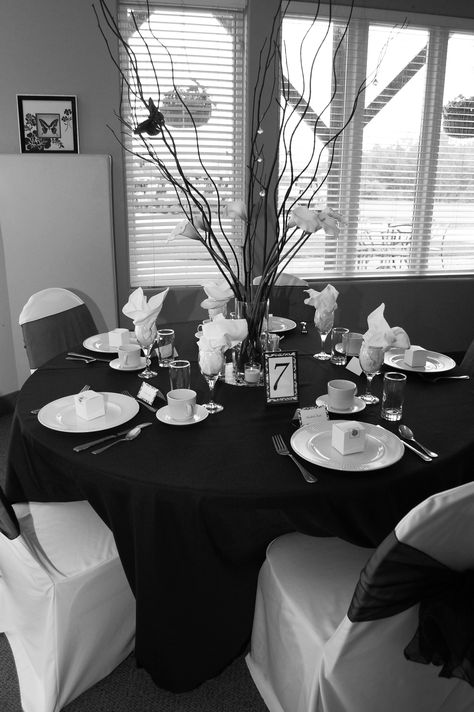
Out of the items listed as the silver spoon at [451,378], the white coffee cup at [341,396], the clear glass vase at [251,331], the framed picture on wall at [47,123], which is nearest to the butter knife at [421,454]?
the white coffee cup at [341,396]

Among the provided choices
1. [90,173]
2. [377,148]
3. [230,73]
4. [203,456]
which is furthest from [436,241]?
[203,456]

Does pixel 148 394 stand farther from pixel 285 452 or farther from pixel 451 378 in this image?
pixel 451 378

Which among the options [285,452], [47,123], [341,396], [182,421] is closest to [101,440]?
[182,421]

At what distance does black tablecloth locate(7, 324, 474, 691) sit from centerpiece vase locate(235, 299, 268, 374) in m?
0.31

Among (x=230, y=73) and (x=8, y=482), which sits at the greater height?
(x=230, y=73)

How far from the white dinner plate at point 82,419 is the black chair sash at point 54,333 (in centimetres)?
82

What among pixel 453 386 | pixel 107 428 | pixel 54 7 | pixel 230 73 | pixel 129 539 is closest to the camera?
pixel 129 539

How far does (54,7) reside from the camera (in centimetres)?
323

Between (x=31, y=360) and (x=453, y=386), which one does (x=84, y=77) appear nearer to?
(x=31, y=360)

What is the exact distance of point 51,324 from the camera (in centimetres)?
251

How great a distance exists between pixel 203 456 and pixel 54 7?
10.2 ft

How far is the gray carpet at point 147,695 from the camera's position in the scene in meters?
1.55

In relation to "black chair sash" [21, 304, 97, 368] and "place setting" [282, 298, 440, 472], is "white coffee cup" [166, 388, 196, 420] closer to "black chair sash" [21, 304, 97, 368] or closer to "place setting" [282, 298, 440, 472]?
"place setting" [282, 298, 440, 472]

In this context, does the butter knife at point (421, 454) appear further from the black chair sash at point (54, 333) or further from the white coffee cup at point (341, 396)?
the black chair sash at point (54, 333)
